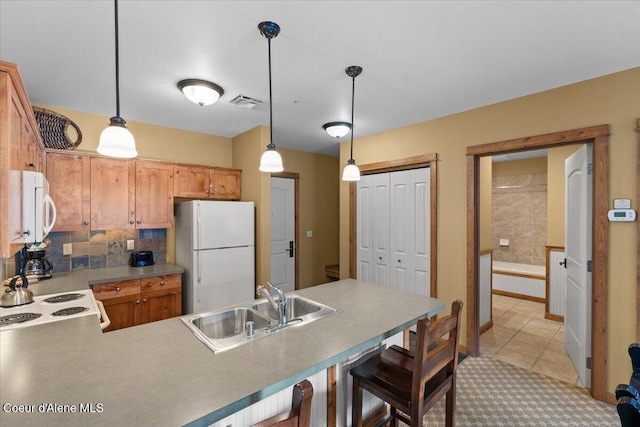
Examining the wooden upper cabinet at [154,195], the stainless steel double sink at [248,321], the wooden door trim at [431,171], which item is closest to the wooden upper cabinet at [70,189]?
the wooden upper cabinet at [154,195]

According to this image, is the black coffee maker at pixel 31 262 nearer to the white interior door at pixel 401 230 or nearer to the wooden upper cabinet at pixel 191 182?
the wooden upper cabinet at pixel 191 182

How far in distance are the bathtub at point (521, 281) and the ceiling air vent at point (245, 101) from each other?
425 centimetres

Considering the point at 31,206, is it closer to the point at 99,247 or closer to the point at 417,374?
the point at 99,247

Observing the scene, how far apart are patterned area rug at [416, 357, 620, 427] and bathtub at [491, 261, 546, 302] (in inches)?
87.9

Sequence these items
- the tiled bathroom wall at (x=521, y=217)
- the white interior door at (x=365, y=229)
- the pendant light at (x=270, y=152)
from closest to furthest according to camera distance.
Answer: the pendant light at (x=270, y=152) < the white interior door at (x=365, y=229) < the tiled bathroom wall at (x=521, y=217)

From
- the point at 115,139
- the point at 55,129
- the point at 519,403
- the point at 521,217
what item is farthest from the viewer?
the point at 521,217

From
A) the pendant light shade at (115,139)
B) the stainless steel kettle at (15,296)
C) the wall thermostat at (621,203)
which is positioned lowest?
the stainless steel kettle at (15,296)

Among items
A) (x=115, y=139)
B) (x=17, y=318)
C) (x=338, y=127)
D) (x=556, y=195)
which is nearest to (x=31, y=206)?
(x=17, y=318)

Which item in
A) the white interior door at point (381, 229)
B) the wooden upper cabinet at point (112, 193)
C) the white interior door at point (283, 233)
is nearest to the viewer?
the wooden upper cabinet at point (112, 193)

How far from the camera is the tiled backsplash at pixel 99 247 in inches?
120

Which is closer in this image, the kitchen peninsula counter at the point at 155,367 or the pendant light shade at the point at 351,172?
the kitchen peninsula counter at the point at 155,367

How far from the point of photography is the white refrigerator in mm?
3199

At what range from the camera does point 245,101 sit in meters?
2.82

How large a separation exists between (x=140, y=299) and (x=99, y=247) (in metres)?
0.85
